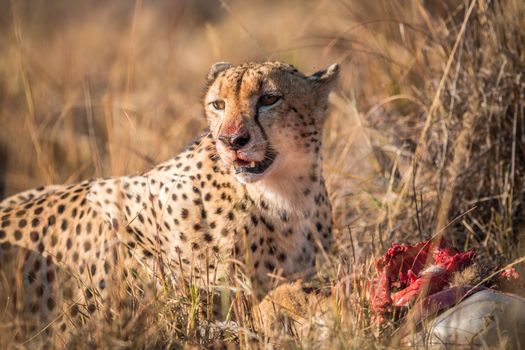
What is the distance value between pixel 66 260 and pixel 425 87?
5.89ft

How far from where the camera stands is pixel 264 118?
9.56 feet

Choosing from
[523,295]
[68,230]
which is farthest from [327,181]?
[523,295]

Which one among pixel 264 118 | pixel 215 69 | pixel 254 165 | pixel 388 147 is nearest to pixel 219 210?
pixel 254 165

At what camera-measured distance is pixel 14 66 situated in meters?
6.36

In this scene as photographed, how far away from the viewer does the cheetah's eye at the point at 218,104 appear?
119 inches

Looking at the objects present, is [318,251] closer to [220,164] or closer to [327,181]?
[220,164]

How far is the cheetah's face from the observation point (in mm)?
2812

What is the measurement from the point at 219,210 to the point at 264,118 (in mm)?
379

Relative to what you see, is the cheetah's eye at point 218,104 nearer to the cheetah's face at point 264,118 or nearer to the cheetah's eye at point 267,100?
the cheetah's face at point 264,118

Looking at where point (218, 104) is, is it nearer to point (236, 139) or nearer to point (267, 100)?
point (267, 100)

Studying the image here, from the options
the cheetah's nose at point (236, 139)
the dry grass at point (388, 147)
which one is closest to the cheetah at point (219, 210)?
the cheetah's nose at point (236, 139)

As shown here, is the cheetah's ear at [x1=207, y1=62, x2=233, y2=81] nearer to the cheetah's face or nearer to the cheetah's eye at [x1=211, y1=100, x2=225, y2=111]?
the cheetah's face

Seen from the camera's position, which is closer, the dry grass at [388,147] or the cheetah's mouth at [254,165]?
the dry grass at [388,147]

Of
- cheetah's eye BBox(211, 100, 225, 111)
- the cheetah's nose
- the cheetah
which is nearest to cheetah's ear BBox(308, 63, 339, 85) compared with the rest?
the cheetah
